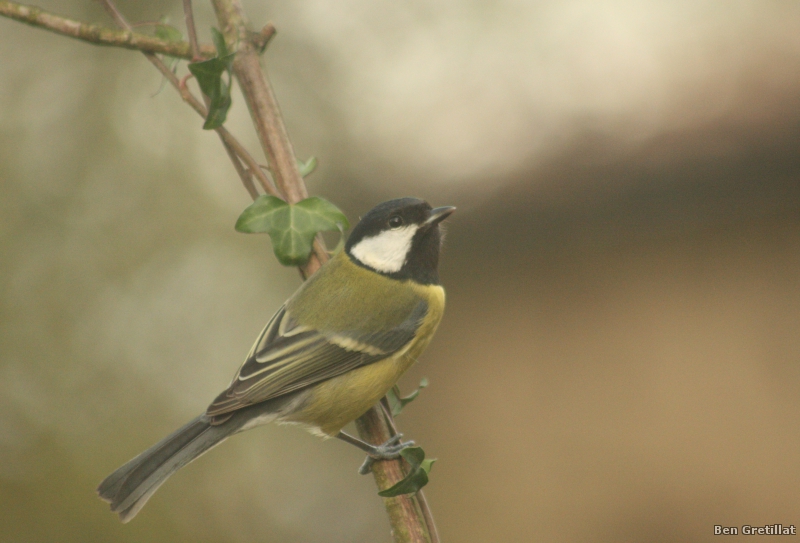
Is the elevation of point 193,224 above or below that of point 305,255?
above

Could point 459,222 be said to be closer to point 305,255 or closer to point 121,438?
point 121,438

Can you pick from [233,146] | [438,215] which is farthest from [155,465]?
[438,215]

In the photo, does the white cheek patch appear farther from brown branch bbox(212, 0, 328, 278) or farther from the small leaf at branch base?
the small leaf at branch base

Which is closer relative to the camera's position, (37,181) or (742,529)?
(742,529)

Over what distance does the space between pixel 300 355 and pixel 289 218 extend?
1.73 feet

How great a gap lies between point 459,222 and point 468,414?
1.17 meters

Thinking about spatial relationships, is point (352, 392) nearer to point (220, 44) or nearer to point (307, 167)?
point (307, 167)

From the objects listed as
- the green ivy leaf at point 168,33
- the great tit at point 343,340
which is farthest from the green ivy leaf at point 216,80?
the great tit at point 343,340

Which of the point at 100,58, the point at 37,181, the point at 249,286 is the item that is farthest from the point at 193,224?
the point at 100,58

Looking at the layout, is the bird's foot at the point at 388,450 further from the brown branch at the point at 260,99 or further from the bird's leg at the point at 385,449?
the brown branch at the point at 260,99

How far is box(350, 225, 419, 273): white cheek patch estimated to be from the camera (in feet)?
7.17

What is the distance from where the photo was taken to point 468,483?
385 cm

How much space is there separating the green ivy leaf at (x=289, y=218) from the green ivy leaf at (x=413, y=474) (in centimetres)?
55

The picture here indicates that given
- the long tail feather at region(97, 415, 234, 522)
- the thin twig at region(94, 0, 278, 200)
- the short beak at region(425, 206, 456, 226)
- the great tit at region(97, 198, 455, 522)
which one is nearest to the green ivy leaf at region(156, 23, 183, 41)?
the thin twig at region(94, 0, 278, 200)
